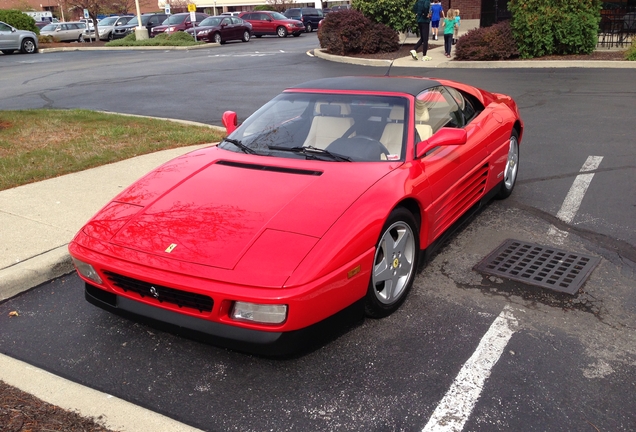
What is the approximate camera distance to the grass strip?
713 centimetres

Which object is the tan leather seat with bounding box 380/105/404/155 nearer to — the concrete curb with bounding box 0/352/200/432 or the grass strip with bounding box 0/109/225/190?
the concrete curb with bounding box 0/352/200/432

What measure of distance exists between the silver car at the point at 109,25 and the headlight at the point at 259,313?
128ft

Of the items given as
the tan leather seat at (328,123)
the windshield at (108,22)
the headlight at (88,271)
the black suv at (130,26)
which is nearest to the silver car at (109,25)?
the windshield at (108,22)

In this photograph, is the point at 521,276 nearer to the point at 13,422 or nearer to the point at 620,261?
the point at 620,261

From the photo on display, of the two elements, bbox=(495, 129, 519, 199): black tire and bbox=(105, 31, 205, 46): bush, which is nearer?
bbox=(495, 129, 519, 199): black tire

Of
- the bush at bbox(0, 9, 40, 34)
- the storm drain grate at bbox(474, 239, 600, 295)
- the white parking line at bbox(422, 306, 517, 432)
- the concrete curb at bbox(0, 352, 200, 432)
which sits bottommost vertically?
the storm drain grate at bbox(474, 239, 600, 295)

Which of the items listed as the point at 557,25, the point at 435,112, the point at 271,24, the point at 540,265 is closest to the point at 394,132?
the point at 435,112

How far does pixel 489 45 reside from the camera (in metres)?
17.8

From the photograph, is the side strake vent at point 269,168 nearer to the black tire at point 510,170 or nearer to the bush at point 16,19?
the black tire at point 510,170

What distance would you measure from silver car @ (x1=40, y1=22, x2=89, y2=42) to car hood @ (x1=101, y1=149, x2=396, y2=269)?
127ft

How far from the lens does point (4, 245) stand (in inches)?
191

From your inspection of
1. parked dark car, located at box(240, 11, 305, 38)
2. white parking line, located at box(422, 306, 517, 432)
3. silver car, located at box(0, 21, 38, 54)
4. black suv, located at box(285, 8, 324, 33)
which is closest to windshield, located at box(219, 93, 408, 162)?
white parking line, located at box(422, 306, 517, 432)

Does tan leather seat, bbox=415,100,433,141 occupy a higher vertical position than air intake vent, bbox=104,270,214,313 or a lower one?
higher

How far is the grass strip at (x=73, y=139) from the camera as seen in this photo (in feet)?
23.4
